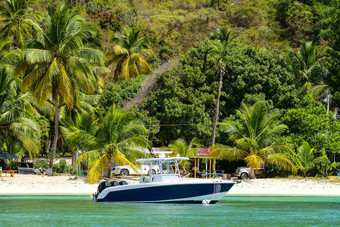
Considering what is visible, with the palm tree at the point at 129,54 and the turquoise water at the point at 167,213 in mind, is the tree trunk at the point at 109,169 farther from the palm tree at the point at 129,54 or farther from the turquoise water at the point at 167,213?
the palm tree at the point at 129,54

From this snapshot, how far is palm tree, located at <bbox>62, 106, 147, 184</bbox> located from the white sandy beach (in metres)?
1.47

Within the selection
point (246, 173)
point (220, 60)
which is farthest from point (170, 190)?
point (220, 60)

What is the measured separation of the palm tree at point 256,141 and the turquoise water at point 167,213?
859cm

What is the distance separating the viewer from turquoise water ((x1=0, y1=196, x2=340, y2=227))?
22.8 m

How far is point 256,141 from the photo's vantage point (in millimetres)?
43000

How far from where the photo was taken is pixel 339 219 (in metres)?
24.4

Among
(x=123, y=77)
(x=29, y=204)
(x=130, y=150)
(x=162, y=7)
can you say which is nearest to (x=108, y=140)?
(x=130, y=150)

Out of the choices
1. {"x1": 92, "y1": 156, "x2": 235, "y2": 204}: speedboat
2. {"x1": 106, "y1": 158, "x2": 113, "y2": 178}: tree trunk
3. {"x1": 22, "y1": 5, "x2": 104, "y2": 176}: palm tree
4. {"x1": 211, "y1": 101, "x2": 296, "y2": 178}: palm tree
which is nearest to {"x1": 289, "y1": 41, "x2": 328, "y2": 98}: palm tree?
{"x1": 211, "y1": 101, "x2": 296, "y2": 178}: palm tree

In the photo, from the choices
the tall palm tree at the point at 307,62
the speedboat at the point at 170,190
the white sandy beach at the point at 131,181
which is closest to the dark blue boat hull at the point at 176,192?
the speedboat at the point at 170,190

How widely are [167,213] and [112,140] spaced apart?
46.7 feet

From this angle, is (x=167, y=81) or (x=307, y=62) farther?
(x=307, y=62)

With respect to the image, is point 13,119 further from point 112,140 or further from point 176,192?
point 176,192

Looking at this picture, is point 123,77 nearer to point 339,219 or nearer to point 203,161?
point 203,161

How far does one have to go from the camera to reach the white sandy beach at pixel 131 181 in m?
37.3
